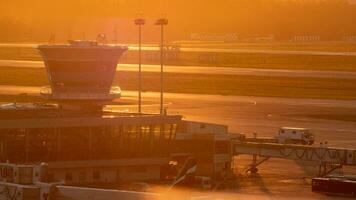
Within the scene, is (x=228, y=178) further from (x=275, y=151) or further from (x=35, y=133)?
(x=35, y=133)

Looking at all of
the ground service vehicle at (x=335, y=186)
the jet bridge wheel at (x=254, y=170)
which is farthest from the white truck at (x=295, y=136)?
the ground service vehicle at (x=335, y=186)

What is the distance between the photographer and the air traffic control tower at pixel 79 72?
68.5 metres

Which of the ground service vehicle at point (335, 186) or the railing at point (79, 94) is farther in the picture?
the railing at point (79, 94)

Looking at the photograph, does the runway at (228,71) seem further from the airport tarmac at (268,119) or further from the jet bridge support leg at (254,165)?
the jet bridge support leg at (254,165)

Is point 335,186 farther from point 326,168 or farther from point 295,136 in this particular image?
point 295,136

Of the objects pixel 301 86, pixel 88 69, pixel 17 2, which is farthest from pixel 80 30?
pixel 88 69

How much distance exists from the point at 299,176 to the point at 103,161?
36.1 feet

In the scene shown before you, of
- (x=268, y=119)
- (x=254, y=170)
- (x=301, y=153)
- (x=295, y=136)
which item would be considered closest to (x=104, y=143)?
(x=254, y=170)

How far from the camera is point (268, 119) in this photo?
308 ft

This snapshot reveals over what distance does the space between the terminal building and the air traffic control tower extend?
90 cm

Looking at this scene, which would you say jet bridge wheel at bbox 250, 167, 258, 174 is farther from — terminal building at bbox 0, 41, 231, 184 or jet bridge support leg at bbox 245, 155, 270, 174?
terminal building at bbox 0, 41, 231, 184

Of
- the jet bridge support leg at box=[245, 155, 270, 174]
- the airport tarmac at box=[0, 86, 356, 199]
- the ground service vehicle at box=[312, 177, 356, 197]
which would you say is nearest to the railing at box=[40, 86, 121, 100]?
the airport tarmac at box=[0, 86, 356, 199]

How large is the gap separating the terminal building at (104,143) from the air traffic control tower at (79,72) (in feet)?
2.97

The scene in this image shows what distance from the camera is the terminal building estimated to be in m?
57.2
